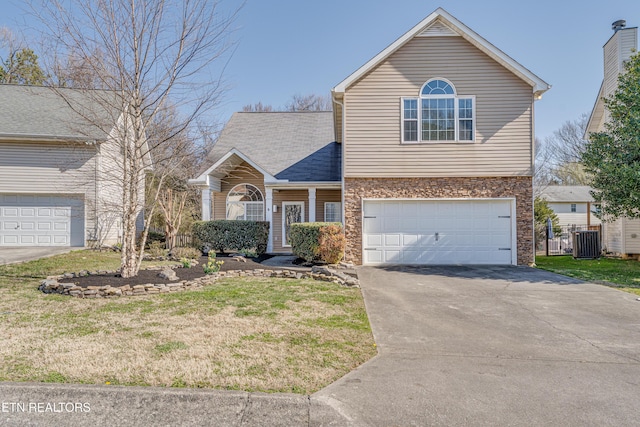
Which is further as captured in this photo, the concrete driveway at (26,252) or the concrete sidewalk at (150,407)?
the concrete driveway at (26,252)

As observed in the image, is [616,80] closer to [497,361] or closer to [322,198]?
[322,198]

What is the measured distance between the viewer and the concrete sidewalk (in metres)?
3.11

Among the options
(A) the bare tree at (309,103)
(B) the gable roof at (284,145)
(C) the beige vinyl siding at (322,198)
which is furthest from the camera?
(A) the bare tree at (309,103)

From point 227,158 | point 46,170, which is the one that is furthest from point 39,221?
point 227,158

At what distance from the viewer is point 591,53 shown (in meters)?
16.8

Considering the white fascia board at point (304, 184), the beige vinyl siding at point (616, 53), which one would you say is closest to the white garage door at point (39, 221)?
the white fascia board at point (304, 184)

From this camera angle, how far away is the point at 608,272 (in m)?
10.9

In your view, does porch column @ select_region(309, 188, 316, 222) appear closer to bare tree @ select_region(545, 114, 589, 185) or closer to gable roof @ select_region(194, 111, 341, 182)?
gable roof @ select_region(194, 111, 341, 182)

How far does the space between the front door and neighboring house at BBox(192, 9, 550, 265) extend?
388 centimetres

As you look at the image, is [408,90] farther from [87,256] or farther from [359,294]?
[87,256]

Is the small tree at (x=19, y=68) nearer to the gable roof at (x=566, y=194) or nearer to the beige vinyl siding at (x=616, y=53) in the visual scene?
the beige vinyl siding at (x=616, y=53)

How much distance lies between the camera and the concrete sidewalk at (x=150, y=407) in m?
3.11

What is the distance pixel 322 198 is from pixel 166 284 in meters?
8.51

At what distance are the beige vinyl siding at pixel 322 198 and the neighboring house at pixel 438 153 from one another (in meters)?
3.36
